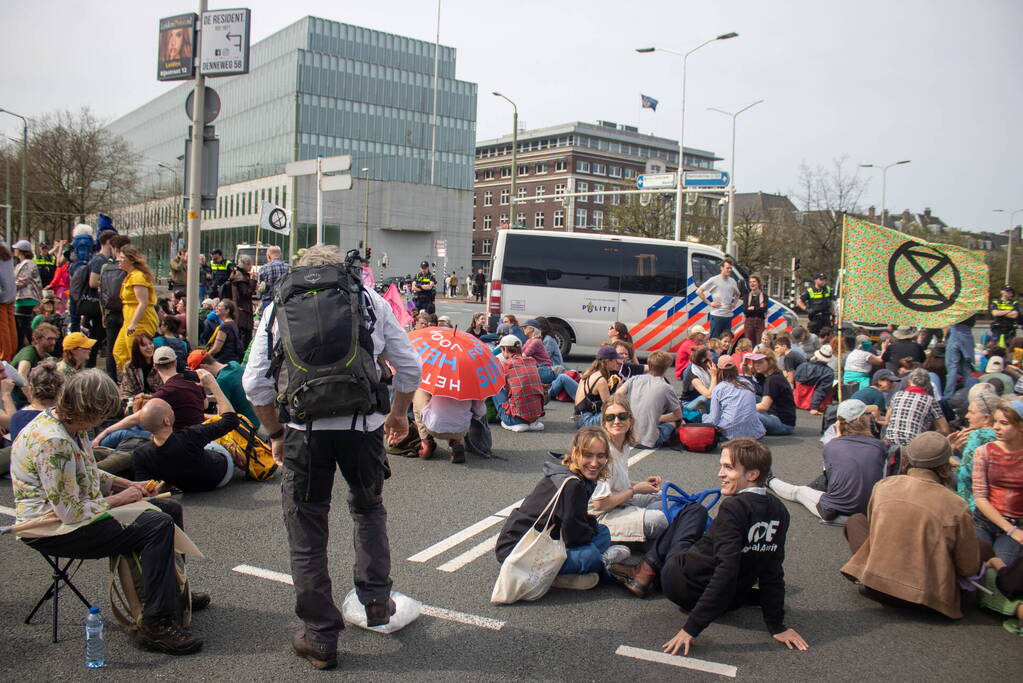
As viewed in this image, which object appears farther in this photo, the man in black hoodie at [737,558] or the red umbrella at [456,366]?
the red umbrella at [456,366]

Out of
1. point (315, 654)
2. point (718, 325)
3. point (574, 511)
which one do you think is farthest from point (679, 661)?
point (718, 325)

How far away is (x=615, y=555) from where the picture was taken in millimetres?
4922

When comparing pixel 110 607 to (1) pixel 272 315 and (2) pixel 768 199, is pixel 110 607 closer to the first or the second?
(1) pixel 272 315

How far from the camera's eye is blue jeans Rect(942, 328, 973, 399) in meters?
12.2

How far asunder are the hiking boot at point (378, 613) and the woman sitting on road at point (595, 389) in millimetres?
5097

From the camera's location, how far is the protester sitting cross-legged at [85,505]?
3.68m

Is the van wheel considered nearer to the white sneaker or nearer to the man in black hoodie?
the white sneaker

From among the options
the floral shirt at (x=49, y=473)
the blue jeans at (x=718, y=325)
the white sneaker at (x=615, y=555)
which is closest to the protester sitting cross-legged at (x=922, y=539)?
the white sneaker at (x=615, y=555)

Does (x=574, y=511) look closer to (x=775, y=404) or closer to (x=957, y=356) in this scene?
(x=775, y=404)

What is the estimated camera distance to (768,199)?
117375 mm

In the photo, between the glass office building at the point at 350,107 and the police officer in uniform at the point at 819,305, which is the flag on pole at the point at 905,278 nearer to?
the police officer in uniform at the point at 819,305

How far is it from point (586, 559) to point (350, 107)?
245ft

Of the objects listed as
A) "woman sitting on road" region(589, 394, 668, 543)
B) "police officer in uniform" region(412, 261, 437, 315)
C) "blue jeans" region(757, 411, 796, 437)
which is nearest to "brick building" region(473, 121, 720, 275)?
"police officer in uniform" region(412, 261, 437, 315)

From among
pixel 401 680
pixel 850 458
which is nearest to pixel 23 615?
pixel 401 680
